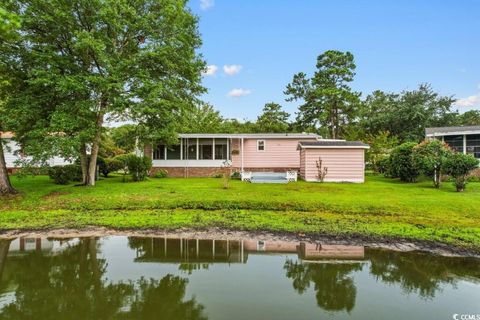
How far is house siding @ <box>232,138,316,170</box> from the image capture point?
22203mm

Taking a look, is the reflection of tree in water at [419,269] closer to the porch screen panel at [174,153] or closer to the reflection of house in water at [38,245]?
the reflection of house in water at [38,245]

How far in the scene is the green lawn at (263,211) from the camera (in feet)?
27.9

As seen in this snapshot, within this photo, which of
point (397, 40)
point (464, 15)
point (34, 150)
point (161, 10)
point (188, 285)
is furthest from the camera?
point (397, 40)

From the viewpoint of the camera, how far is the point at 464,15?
16.3 metres

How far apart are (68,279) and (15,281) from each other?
0.84 m

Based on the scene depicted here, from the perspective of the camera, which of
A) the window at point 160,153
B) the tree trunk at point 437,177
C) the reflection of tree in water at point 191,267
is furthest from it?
the window at point 160,153

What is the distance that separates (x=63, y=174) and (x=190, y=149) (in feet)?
27.9

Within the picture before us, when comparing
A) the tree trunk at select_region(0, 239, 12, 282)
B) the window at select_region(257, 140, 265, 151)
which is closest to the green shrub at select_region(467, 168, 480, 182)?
the window at select_region(257, 140, 265, 151)

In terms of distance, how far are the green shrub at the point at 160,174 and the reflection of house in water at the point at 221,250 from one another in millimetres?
13424

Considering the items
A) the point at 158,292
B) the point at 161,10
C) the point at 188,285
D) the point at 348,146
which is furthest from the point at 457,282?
the point at 161,10

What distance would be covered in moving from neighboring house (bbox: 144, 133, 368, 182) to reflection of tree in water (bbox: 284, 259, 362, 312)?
52.0 feet

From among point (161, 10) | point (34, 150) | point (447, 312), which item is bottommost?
point (447, 312)

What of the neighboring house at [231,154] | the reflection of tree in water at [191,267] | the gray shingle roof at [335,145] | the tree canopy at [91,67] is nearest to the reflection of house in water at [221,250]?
the reflection of tree in water at [191,267]

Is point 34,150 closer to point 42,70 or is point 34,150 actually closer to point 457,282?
point 42,70
